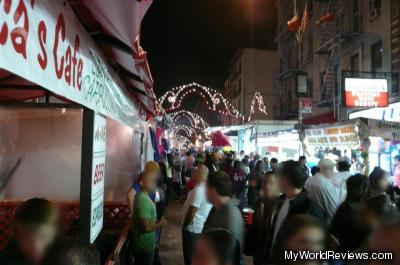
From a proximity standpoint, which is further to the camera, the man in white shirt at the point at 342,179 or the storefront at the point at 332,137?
the storefront at the point at 332,137

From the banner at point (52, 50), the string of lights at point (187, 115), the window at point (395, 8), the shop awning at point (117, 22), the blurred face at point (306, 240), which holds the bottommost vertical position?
the blurred face at point (306, 240)

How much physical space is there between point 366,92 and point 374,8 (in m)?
4.83

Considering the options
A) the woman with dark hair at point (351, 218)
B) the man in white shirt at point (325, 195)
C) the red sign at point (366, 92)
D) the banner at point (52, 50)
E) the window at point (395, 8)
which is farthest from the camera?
the window at point (395, 8)

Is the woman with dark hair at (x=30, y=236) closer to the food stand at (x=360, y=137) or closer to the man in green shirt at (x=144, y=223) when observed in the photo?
the man in green shirt at (x=144, y=223)

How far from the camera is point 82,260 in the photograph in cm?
201

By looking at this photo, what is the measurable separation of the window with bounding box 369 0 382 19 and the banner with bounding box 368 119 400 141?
10.5m

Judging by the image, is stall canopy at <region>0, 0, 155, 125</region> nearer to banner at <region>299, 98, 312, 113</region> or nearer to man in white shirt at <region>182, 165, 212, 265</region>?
man in white shirt at <region>182, 165, 212, 265</region>

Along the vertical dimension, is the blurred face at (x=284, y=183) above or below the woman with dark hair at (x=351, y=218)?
above

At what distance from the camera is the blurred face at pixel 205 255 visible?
2.20 m

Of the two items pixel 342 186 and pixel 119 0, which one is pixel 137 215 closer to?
pixel 119 0

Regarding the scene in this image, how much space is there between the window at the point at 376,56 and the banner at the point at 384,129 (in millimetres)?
9563

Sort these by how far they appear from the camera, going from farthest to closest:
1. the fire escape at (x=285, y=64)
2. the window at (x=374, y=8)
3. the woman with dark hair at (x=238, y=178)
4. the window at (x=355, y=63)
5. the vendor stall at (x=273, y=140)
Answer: the fire escape at (x=285, y=64) < the window at (x=355, y=63) < the vendor stall at (x=273, y=140) < the window at (x=374, y=8) < the woman with dark hair at (x=238, y=178)

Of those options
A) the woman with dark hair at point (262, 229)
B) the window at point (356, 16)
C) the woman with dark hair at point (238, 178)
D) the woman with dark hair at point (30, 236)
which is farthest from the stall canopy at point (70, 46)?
the window at point (356, 16)

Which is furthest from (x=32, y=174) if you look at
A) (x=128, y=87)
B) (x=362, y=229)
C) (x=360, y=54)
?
(x=360, y=54)
